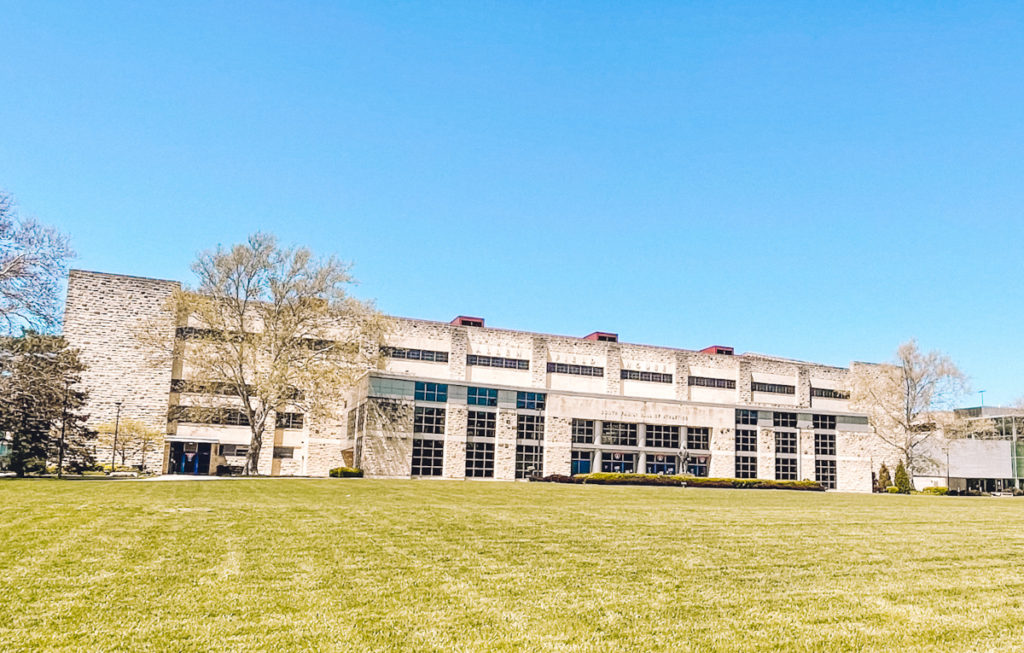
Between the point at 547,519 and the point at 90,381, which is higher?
the point at 90,381

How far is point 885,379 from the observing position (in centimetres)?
7725

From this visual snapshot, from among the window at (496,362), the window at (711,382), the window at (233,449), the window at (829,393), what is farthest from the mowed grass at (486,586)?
the window at (829,393)

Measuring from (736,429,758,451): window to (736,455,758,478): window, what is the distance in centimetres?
71

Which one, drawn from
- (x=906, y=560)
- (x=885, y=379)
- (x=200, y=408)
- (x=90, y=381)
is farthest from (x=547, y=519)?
(x=885, y=379)

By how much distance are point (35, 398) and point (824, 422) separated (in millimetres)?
63005

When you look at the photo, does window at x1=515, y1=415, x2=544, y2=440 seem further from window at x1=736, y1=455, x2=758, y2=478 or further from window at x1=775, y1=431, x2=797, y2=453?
window at x1=775, y1=431, x2=797, y2=453

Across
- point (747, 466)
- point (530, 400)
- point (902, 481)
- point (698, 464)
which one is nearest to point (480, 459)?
point (530, 400)

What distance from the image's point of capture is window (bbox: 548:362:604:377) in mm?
68875

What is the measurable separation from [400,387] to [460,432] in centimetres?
592

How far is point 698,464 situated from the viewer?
65688mm

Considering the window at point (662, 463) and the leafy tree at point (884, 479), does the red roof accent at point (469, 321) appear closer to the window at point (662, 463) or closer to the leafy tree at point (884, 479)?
the window at point (662, 463)

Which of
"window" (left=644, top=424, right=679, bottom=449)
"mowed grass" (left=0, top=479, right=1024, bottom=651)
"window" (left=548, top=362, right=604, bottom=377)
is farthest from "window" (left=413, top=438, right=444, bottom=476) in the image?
"mowed grass" (left=0, top=479, right=1024, bottom=651)

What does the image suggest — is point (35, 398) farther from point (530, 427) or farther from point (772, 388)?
point (772, 388)

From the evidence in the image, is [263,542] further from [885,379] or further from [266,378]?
[885,379]
